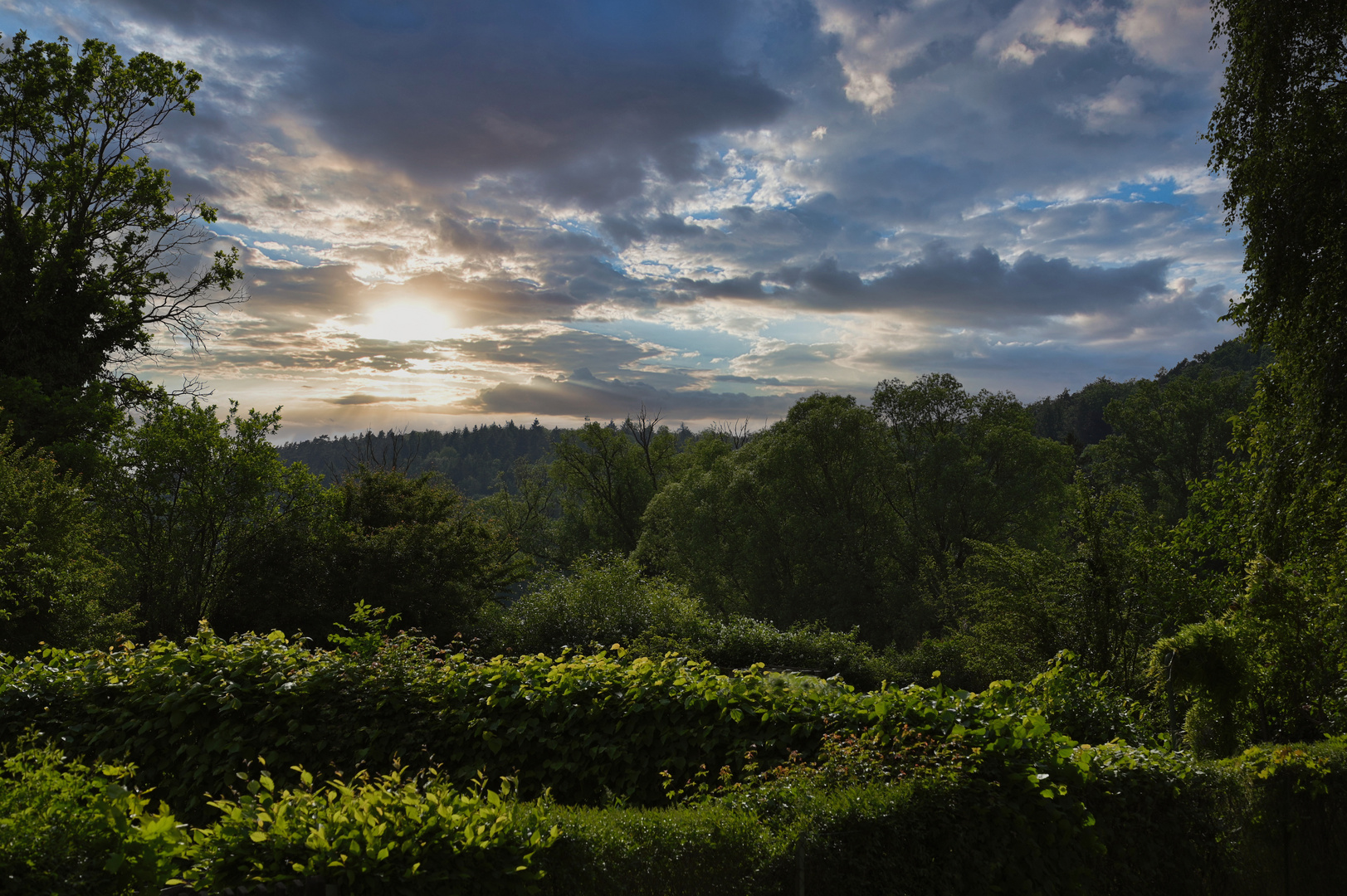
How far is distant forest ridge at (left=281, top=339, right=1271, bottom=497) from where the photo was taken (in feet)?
131

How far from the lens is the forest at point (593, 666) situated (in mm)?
3256

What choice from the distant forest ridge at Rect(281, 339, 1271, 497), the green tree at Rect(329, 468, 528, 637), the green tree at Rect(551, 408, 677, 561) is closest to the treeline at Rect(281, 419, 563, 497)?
the distant forest ridge at Rect(281, 339, 1271, 497)

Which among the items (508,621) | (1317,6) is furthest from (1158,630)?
(508,621)

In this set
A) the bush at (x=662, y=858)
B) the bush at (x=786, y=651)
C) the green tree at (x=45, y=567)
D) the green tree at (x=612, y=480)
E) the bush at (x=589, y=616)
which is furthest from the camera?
the green tree at (x=612, y=480)

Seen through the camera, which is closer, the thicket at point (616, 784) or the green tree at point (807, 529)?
the thicket at point (616, 784)

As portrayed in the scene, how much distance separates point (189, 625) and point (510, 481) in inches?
4495

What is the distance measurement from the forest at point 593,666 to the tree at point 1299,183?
4cm

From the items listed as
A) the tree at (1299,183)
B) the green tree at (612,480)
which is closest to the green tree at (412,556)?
the tree at (1299,183)

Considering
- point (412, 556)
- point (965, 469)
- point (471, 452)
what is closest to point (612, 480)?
point (965, 469)

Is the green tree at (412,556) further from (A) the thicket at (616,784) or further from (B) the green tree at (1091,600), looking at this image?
(B) the green tree at (1091,600)

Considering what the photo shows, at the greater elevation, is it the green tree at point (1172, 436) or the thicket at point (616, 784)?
the green tree at point (1172, 436)

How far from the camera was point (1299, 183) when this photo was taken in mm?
9164

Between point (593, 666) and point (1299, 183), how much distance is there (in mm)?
10299

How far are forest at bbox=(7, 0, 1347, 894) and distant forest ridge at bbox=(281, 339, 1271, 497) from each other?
818cm
